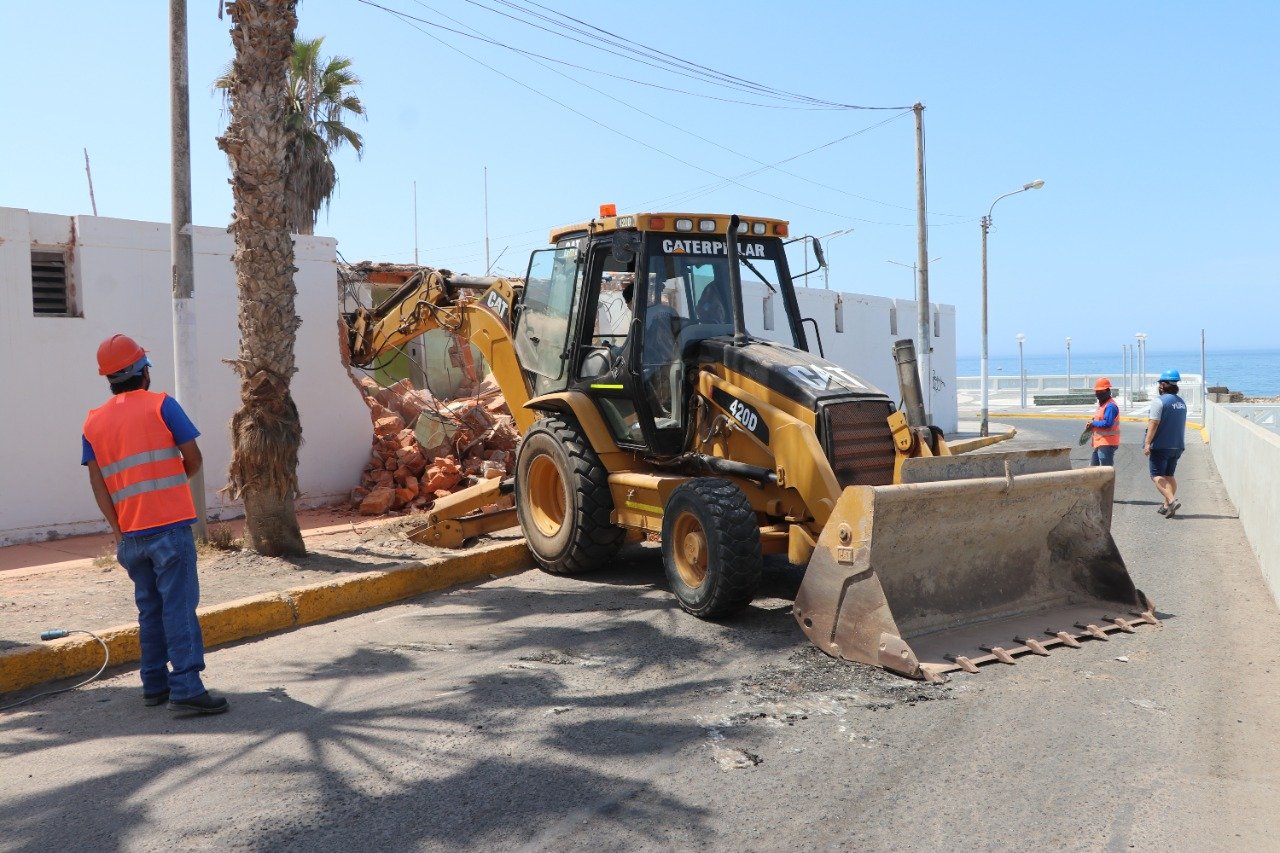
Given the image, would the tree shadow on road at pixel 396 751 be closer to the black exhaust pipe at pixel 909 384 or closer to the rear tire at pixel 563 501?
the rear tire at pixel 563 501

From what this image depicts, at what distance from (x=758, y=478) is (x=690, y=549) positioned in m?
0.70

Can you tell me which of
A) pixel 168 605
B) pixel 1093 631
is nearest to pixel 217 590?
pixel 168 605

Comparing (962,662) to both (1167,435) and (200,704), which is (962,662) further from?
(1167,435)

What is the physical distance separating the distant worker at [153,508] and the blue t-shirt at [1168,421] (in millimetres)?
10608

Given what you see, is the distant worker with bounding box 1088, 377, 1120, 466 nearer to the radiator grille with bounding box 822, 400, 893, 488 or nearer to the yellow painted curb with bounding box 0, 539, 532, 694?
the radiator grille with bounding box 822, 400, 893, 488

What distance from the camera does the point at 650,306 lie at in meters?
8.19

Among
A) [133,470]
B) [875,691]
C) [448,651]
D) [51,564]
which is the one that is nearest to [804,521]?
[875,691]

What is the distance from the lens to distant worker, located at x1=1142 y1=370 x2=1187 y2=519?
1213 cm

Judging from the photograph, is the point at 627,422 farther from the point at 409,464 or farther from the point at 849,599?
the point at 409,464

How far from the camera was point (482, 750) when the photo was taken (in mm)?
4805

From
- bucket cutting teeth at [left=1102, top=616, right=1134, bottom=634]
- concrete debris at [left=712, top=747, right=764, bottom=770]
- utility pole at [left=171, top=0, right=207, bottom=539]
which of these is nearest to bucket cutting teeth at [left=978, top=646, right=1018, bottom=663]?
bucket cutting teeth at [left=1102, top=616, right=1134, bottom=634]

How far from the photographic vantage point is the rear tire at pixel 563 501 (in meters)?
8.43

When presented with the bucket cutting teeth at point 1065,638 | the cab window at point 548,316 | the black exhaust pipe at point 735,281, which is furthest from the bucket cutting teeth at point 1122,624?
the cab window at point 548,316

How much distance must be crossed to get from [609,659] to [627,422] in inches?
102
